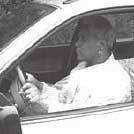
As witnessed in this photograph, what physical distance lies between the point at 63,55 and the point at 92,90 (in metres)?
A: 1.38

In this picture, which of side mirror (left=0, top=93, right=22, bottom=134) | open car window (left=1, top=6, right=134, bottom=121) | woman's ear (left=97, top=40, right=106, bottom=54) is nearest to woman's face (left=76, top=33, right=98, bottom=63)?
woman's ear (left=97, top=40, right=106, bottom=54)

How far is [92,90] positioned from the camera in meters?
3.20

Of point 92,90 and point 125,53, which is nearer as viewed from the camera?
point 92,90

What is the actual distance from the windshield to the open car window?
0.19 m

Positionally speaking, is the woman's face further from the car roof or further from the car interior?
the car roof

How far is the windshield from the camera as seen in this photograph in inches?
127

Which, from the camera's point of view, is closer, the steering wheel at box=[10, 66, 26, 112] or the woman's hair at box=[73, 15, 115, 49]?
the steering wheel at box=[10, 66, 26, 112]

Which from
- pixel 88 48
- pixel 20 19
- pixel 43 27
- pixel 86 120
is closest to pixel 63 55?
pixel 88 48

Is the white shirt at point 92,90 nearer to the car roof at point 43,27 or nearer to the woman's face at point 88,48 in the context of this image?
the woman's face at point 88,48

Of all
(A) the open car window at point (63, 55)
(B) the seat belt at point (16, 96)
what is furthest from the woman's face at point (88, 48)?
(B) the seat belt at point (16, 96)

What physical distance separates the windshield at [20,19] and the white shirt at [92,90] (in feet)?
1.43

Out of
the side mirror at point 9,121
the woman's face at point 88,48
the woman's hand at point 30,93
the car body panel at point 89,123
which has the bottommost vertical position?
the car body panel at point 89,123

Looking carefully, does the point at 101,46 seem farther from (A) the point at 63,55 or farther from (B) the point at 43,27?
(A) the point at 63,55

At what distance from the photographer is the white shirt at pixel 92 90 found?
125 inches
